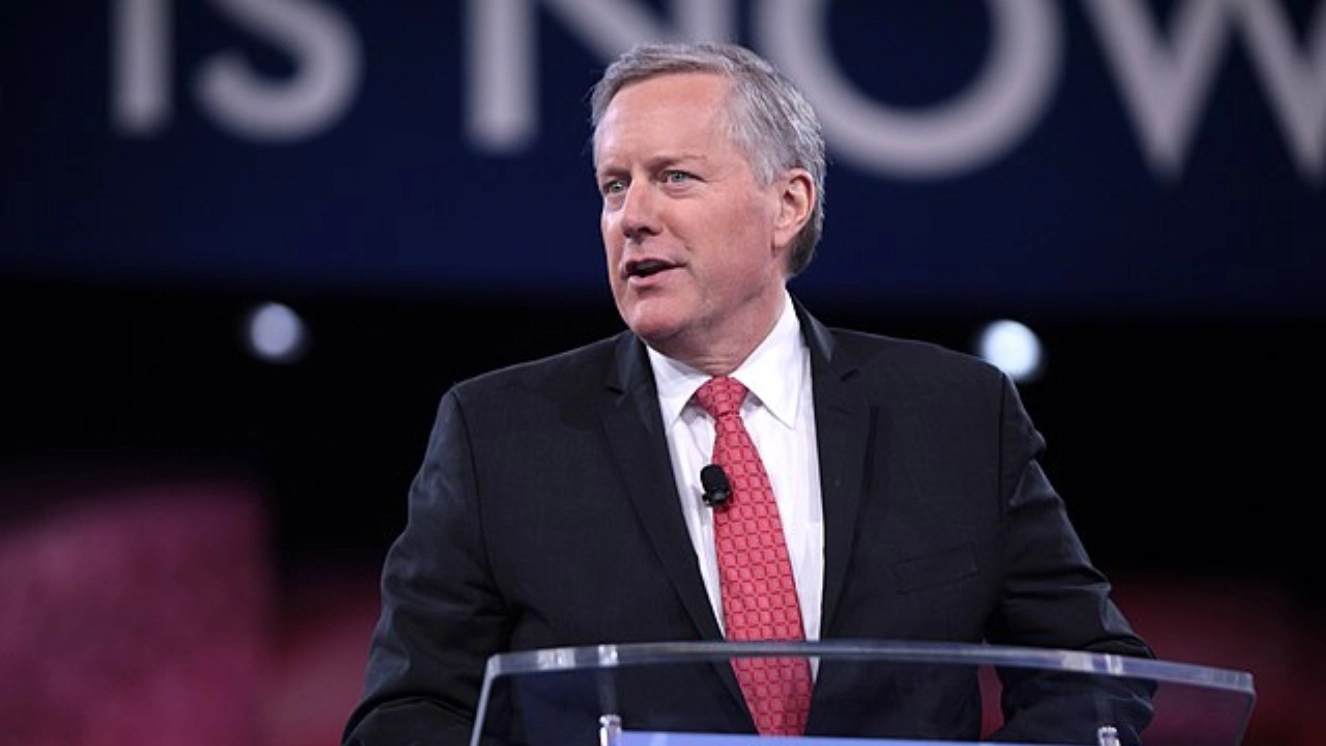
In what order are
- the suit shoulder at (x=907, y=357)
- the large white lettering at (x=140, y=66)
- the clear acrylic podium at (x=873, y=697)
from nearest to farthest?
1. the clear acrylic podium at (x=873, y=697)
2. the suit shoulder at (x=907, y=357)
3. the large white lettering at (x=140, y=66)

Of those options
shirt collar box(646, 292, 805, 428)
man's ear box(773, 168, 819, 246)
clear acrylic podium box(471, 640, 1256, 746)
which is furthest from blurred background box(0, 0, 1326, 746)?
clear acrylic podium box(471, 640, 1256, 746)

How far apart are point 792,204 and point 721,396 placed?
0.94 ft

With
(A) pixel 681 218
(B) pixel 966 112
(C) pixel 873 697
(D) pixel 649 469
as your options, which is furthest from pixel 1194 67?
(C) pixel 873 697

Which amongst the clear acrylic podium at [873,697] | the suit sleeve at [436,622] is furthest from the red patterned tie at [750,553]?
the clear acrylic podium at [873,697]

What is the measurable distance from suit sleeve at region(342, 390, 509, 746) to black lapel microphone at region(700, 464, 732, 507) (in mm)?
226

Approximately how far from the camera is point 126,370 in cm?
434

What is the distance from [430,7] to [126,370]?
980 millimetres

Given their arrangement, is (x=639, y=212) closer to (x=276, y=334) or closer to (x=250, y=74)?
(x=250, y=74)

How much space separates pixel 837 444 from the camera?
2.26 metres

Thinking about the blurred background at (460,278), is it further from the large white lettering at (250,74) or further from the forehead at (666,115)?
the forehead at (666,115)

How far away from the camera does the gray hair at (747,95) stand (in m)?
2.36

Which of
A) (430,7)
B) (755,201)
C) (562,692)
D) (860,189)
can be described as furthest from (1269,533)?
(562,692)

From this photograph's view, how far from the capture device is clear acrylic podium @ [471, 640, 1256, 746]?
161 cm

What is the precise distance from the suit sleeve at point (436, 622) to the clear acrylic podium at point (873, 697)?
1.23ft
